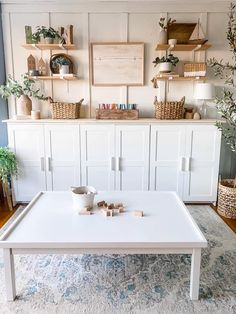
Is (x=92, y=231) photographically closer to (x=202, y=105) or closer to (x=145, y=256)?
(x=145, y=256)

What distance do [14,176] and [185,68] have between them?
8.17 feet

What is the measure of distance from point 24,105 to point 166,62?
183 cm

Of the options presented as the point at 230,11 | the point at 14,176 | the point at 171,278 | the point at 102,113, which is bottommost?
the point at 171,278

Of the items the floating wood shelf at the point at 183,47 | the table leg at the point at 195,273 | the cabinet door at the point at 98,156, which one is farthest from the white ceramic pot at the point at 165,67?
the table leg at the point at 195,273

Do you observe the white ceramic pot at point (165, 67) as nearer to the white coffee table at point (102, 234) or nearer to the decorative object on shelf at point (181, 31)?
the decorative object on shelf at point (181, 31)

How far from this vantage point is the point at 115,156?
3.32 meters

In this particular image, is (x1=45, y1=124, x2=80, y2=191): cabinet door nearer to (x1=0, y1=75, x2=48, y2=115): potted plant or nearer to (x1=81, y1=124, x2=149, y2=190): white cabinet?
(x1=81, y1=124, x2=149, y2=190): white cabinet

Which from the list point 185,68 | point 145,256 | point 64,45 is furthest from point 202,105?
point 145,256

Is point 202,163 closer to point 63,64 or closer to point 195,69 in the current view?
point 195,69

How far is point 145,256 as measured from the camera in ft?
7.50

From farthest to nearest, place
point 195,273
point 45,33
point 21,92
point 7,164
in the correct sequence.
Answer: point 21,92 < point 45,33 < point 7,164 < point 195,273

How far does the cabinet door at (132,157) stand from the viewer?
3.27 m

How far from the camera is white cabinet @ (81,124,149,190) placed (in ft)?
10.7

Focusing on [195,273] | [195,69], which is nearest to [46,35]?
[195,69]
